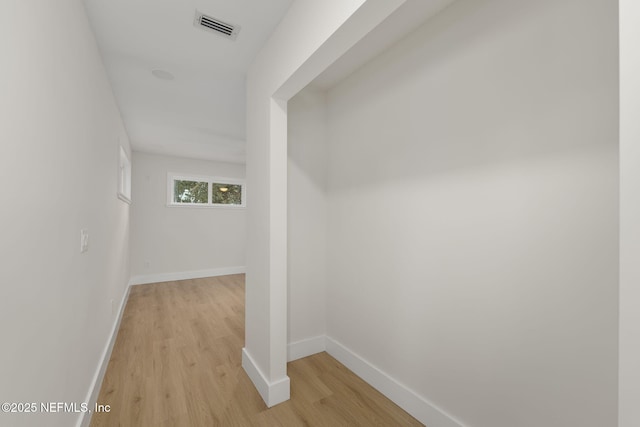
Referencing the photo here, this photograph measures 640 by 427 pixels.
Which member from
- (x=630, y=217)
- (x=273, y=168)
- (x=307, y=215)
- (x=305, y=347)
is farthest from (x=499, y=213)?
(x=305, y=347)

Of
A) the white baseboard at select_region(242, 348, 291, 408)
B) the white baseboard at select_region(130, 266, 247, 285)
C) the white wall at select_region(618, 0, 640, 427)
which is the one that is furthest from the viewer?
the white baseboard at select_region(130, 266, 247, 285)

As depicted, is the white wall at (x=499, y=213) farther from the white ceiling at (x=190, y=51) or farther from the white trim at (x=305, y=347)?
the white trim at (x=305, y=347)

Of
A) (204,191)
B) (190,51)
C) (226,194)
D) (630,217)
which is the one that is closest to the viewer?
(630,217)

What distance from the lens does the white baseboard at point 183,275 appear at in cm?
510

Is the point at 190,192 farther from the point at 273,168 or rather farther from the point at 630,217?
the point at 630,217

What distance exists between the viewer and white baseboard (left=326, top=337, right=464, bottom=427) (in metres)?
1.61

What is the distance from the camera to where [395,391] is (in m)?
1.88

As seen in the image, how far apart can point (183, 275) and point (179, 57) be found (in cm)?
447

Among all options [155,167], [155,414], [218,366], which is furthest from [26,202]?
[155,167]

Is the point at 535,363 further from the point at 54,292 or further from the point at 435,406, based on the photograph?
the point at 54,292

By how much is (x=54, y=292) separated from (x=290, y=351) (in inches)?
70.1

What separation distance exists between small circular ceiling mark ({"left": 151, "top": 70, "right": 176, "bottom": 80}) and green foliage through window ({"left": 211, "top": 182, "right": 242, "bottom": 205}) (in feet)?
12.0

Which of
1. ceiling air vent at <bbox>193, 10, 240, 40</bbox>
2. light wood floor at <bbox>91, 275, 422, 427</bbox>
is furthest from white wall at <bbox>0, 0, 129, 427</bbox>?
ceiling air vent at <bbox>193, 10, 240, 40</bbox>

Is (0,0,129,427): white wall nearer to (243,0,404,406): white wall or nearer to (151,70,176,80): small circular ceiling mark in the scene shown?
(151,70,176,80): small circular ceiling mark
